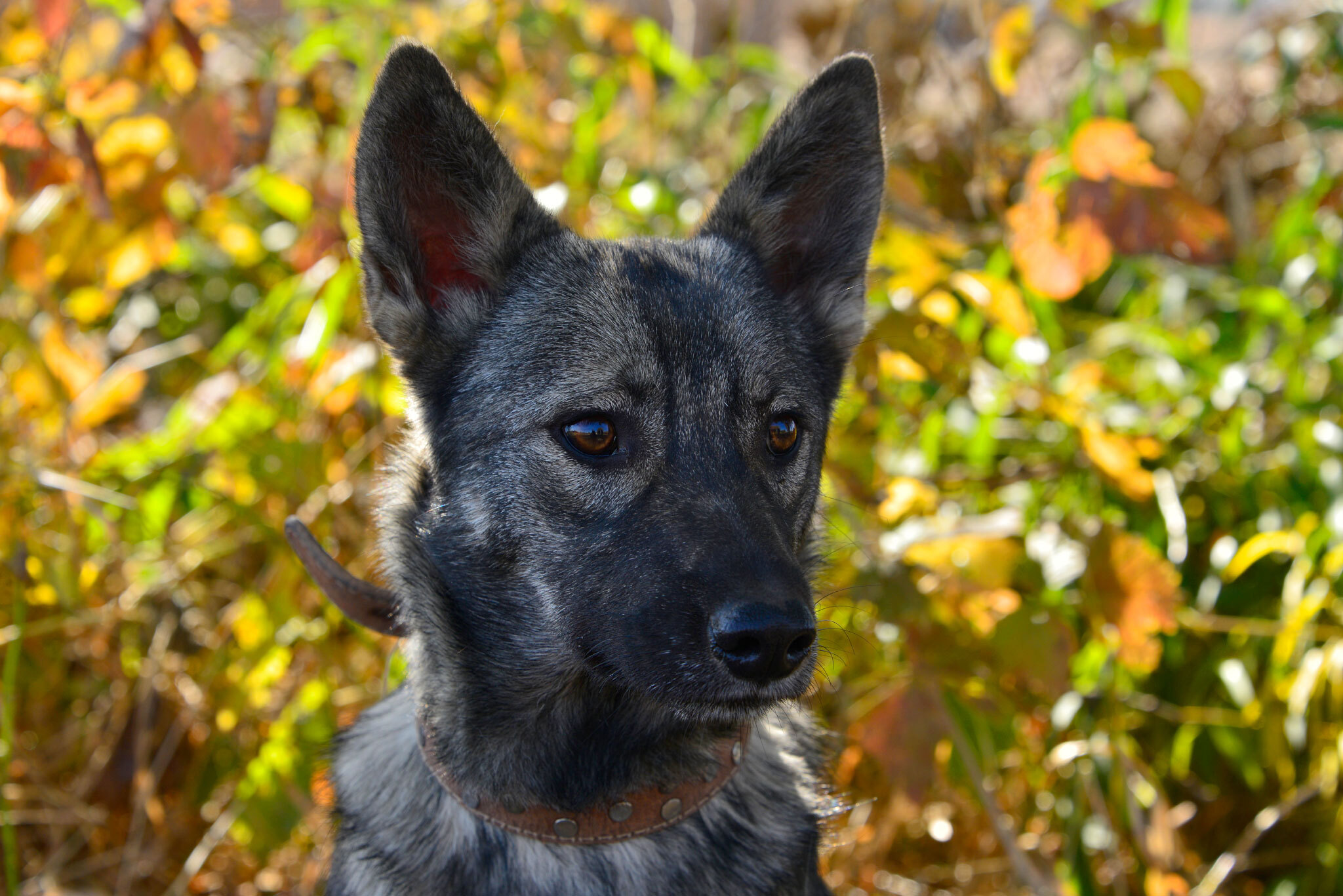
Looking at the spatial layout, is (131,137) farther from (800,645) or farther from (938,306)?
(800,645)

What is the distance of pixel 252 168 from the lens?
159 inches

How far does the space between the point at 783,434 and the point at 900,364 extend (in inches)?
45.9

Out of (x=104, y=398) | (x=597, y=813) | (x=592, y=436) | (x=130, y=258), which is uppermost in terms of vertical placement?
(x=592, y=436)

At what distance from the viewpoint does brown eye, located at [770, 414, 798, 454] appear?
225cm

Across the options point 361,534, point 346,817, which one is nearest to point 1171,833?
point 346,817

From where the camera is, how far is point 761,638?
1.78 m

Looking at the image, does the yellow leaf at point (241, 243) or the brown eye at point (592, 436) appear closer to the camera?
the brown eye at point (592, 436)

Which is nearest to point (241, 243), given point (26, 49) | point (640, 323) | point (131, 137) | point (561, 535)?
point (131, 137)

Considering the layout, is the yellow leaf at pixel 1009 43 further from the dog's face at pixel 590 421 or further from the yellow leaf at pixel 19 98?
the yellow leaf at pixel 19 98

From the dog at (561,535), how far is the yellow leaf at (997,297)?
3.07 ft

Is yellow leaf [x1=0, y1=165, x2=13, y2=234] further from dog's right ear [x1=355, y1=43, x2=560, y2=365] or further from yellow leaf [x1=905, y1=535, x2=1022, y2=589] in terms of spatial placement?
yellow leaf [x1=905, y1=535, x2=1022, y2=589]

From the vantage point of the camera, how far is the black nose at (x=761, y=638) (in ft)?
5.83

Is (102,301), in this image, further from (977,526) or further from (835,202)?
(977,526)

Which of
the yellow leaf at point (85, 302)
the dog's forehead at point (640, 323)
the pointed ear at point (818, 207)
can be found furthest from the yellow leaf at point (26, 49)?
the pointed ear at point (818, 207)
